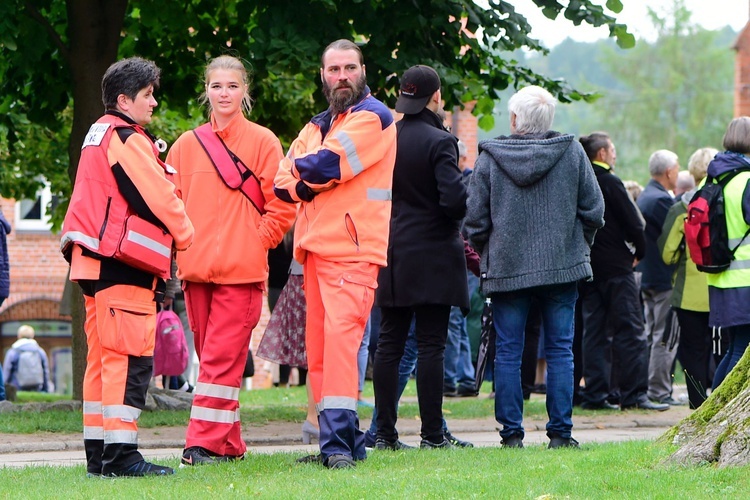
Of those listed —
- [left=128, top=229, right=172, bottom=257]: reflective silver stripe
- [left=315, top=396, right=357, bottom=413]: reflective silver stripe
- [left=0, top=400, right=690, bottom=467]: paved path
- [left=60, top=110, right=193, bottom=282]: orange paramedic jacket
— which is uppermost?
[left=60, top=110, right=193, bottom=282]: orange paramedic jacket

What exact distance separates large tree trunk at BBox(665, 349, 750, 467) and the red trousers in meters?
2.38

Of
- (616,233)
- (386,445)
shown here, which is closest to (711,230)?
(616,233)

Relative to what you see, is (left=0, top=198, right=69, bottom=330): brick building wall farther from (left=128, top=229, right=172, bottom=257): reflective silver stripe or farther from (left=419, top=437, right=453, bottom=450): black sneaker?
(left=128, top=229, right=172, bottom=257): reflective silver stripe

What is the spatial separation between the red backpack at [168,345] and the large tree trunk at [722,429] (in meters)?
7.16

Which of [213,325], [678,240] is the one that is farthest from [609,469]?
[678,240]

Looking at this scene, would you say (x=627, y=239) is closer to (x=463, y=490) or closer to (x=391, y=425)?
(x=391, y=425)

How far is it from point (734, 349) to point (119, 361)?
15.8 feet

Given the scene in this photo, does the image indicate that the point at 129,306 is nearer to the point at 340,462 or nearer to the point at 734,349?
the point at 340,462

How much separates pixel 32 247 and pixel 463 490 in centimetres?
2789

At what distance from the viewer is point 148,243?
6.55 meters

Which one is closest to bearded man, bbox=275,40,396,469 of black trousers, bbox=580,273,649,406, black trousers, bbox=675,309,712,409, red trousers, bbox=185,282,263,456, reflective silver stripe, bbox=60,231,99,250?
red trousers, bbox=185,282,263,456

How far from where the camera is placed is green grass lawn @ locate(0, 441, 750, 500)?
5.73 metres

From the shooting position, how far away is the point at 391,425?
781cm

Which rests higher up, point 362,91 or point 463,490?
point 362,91
